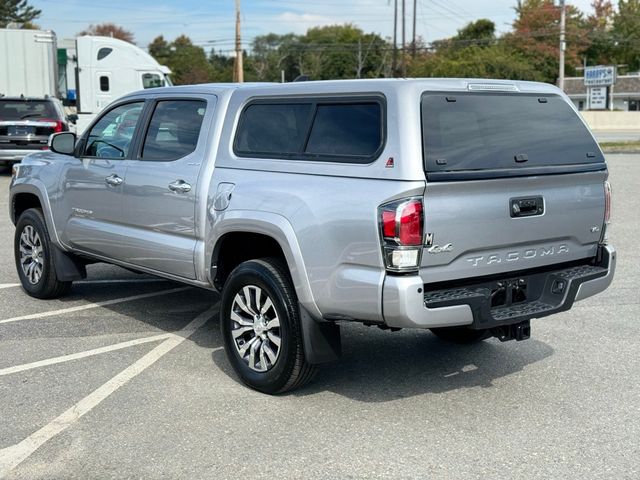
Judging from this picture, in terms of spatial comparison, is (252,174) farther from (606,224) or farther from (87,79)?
(87,79)

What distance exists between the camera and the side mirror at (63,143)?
23.0 ft

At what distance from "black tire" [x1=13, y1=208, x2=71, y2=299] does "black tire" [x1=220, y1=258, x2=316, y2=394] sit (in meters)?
2.73

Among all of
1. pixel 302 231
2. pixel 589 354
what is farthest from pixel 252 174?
pixel 589 354

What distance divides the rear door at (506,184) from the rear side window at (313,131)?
34 centimetres

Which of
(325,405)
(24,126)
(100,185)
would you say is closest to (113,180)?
(100,185)

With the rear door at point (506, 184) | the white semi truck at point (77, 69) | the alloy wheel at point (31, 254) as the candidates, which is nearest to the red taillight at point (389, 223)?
the rear door at point (506, 184)

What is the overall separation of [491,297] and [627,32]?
320ft

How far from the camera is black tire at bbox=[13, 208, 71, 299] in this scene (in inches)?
293

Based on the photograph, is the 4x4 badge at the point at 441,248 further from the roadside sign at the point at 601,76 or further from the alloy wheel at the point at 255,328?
the roadside sign at the point at 601,76

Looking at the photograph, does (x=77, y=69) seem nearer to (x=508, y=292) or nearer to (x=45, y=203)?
(x=45, y=203)

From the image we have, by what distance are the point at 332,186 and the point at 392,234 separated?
0.51m

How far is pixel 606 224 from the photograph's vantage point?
5.45 meters

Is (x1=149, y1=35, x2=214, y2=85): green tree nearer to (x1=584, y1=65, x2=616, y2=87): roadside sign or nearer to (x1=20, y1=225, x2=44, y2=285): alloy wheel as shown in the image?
(x1=584, y1=65, x2=616, y2=87): roadside sign

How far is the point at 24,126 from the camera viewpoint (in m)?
18.7
